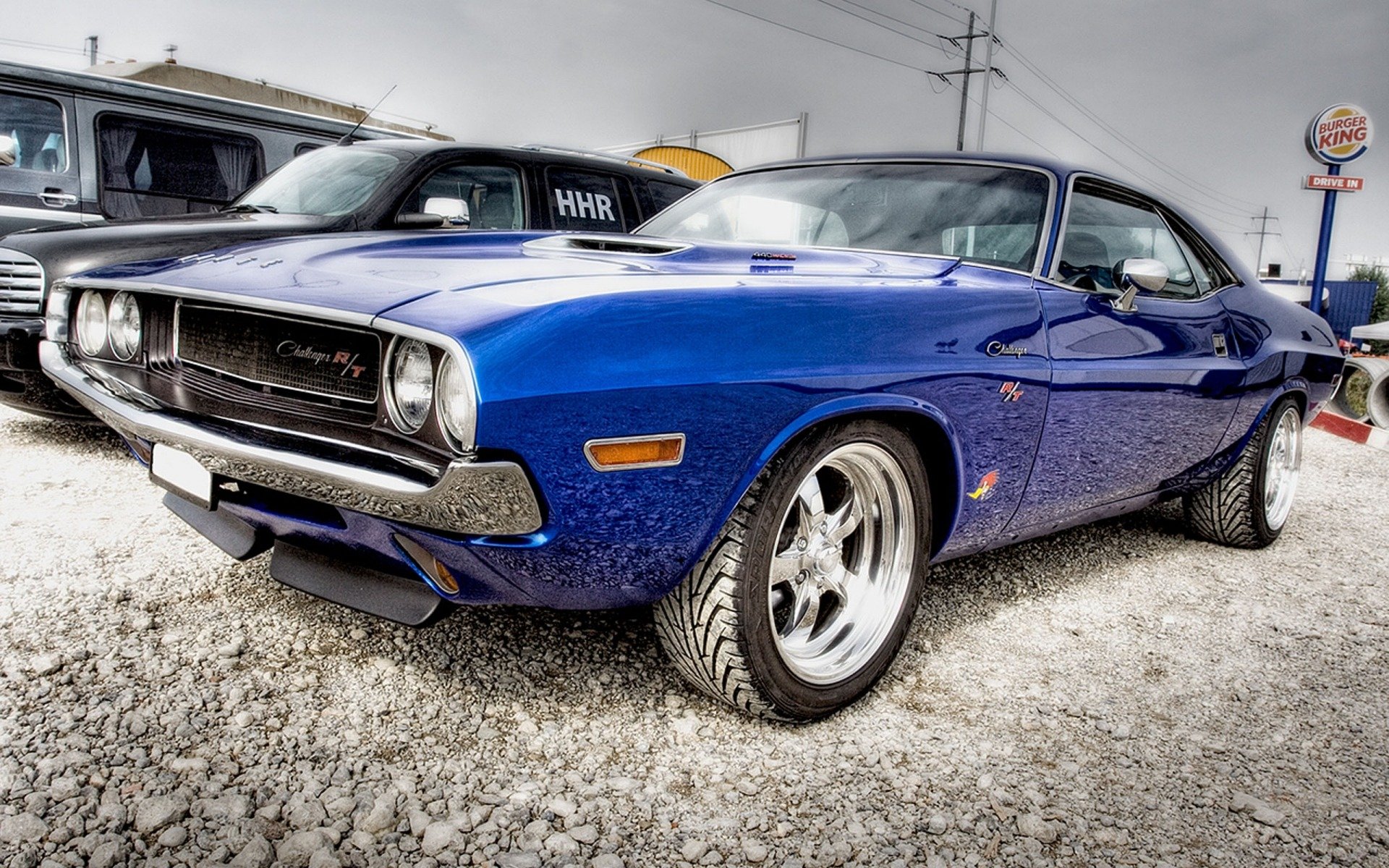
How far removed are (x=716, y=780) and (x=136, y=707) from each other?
1254mm

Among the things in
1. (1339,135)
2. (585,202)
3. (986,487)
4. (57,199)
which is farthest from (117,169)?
(1339,135)

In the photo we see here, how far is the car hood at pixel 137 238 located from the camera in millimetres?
3826

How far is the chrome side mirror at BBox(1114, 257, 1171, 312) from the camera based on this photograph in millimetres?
2732

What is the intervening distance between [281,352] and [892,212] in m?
1.87

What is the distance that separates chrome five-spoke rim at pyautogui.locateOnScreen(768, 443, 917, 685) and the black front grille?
3.25 feet

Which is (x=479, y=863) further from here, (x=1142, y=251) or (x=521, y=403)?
(x=1142, y=251)

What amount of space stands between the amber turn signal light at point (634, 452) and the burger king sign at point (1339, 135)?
Result: 12.2 meters

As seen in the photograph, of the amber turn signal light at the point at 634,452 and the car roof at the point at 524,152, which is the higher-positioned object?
the car roof at the point at 524,152

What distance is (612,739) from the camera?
2.04m

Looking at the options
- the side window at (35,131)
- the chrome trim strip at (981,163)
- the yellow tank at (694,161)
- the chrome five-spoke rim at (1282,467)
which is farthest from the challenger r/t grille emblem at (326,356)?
the yellow tank at (694,161)

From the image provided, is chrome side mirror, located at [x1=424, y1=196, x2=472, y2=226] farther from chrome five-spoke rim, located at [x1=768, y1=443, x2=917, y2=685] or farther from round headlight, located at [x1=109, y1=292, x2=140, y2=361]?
chrome five-spoke rim, located at [x1=768, y1=443, x2=917, y2=685]

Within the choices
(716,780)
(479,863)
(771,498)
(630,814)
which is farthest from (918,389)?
(479,863)

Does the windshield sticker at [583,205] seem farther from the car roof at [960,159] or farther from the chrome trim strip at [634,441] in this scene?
the chrome trim strip at [634,441]

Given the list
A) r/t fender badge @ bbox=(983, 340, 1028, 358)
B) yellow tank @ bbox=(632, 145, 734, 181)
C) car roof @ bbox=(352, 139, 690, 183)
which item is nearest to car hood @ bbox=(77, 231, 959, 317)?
r/t fender badge @ bbox=(983, 340, 1028, 358)
